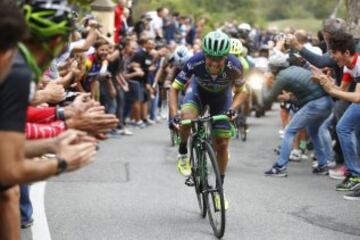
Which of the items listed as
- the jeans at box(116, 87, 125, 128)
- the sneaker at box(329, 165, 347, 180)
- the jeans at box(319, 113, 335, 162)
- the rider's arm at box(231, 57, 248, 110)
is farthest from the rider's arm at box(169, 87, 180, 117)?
the jeans at box(116, 87, 125, 128)

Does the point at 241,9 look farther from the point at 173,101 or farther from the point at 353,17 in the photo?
the point at 173,101

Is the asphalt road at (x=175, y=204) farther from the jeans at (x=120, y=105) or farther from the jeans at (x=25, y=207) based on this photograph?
the jeans at (x=120, y=105)

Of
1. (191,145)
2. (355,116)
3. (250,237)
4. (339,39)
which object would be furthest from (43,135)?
(355,116)

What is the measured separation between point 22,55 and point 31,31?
0.17 meters

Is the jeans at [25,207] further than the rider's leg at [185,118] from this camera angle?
No

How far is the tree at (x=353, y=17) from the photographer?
14.8 meters

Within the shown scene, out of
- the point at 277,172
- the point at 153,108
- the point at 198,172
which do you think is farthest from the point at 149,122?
the point at 198,172

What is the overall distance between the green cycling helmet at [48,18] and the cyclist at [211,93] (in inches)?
178

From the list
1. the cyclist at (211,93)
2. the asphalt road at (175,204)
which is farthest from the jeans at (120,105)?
the cyclist at (211,93)

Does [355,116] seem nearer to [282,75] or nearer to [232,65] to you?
[282,75]

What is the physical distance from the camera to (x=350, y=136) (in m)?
A: 10.9

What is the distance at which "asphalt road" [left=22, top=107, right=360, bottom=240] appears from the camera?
8.02 meters

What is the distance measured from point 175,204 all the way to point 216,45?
2.02 meters

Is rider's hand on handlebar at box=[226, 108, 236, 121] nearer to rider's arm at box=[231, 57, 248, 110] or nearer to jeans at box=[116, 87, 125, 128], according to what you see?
rider's arm at box=[231, 57, 248, 110]
